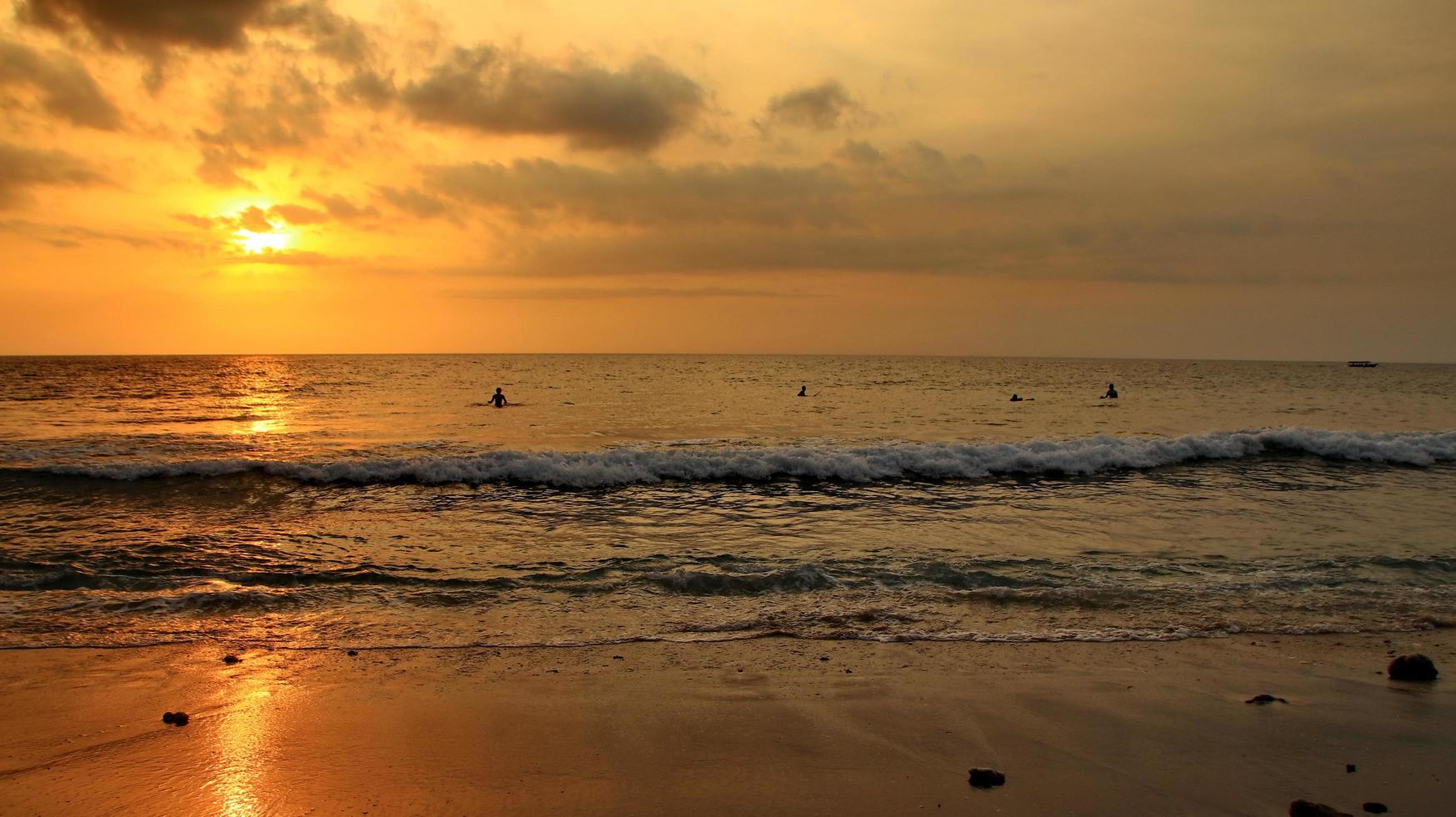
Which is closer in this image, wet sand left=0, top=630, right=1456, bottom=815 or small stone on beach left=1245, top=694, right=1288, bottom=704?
wet sand left=0, top=630, right=1456, bottom=815

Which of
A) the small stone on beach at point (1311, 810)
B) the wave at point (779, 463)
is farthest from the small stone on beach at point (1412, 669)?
the wave at point (779, 463)

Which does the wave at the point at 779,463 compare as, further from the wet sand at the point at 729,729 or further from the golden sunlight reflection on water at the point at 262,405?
the wet sand at the point at 729,729

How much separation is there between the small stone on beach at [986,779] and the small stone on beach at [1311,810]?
5.32 ft

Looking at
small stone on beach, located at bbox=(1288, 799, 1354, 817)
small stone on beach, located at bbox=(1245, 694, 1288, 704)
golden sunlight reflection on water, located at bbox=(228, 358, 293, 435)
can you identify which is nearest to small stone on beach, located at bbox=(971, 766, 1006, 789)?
small stone on beach, located at bbox=(1288, 799, 1354, 817)

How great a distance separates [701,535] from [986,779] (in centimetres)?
828

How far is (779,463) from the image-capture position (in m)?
19.9

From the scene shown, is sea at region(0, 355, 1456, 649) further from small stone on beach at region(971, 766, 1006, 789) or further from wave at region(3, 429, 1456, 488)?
small stone on beach at region(971, 766, 1006, 789)

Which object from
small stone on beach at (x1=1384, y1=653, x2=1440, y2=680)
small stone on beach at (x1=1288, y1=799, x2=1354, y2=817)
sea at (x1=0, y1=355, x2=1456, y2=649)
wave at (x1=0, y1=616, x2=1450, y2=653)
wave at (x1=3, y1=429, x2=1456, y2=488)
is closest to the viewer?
small stone on beach at (x1=1288, y1=799, x2=1354, y2=817)

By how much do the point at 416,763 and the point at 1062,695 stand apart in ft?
16.4

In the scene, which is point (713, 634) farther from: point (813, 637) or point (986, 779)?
point (986, 779)

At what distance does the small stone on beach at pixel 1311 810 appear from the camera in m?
4.50

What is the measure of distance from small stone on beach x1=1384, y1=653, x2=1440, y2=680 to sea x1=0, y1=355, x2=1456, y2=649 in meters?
1.23

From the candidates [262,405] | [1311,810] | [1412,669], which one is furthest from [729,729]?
[262,405]

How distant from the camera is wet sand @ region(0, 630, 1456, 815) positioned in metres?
4.83
